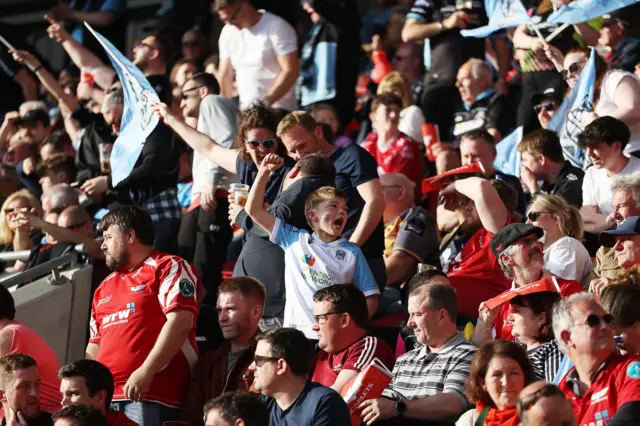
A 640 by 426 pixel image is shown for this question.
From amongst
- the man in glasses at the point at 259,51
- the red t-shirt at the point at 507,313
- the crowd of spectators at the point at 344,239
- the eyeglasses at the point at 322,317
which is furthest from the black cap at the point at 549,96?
the eyeglasses at the point at 322,317

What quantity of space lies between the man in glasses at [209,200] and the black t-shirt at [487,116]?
248cm

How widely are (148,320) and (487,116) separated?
191 inches

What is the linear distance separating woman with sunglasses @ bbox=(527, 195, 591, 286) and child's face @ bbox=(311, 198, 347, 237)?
1178mm

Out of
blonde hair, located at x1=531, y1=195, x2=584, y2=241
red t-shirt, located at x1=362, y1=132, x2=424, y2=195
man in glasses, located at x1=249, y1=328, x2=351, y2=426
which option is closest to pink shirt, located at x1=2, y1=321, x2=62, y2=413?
man in glasses, located at x1=249, y1=328, x2=351, y2=426

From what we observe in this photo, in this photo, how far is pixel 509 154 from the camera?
10523 mm

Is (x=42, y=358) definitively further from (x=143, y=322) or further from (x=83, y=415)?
(x=83, y=415)

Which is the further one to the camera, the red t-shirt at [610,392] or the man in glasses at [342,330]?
the man in glasses at [342,330]

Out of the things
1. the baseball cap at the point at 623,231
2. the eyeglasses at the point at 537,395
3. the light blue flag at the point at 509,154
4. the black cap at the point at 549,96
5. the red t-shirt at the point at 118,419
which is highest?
the eyeglasses at the point at 537,395

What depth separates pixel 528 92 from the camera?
11820 mm

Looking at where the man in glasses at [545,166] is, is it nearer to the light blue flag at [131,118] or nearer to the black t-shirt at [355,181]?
→ the black t-shirt at [355,181]

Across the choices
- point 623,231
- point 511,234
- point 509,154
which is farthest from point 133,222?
point 509,154

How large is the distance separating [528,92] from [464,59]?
3.52 feet

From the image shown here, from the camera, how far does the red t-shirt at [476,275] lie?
327 inches

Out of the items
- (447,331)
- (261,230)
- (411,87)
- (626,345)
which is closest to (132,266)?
(261,230)
